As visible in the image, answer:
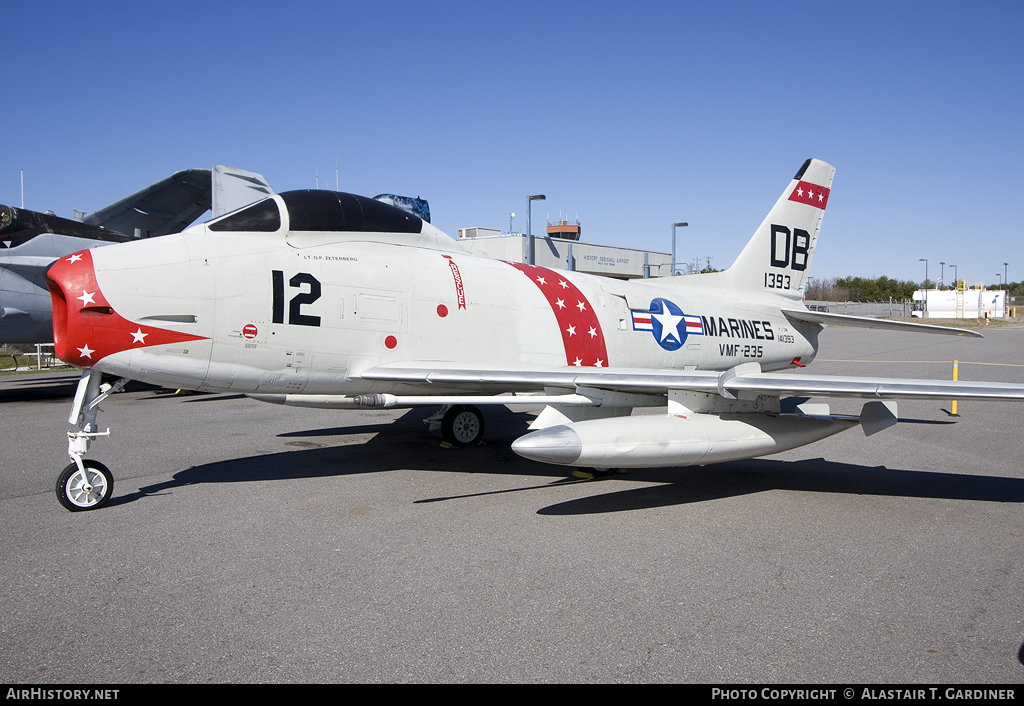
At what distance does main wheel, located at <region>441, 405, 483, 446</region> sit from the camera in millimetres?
8875

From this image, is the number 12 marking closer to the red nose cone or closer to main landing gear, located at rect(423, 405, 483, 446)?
the red nose cone

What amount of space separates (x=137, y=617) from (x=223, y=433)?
6.41 metres

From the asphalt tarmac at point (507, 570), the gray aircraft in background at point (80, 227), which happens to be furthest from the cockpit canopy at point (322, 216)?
the gray aircraft in background at point (80, 227)

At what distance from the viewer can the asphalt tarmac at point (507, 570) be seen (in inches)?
127

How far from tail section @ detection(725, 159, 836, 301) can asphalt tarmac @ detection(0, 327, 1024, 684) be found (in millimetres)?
3506

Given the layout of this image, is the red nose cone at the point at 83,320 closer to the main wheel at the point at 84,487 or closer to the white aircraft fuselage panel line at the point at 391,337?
the white aircraft fuselage panel line at the point at 391,337

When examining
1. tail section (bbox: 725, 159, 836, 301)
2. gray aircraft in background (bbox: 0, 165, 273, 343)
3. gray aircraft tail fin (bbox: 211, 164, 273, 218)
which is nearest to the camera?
tail section (bbox: 725, 159, 836, 301)

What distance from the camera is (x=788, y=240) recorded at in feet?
35.7

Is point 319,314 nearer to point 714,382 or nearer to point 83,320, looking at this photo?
point 83,320

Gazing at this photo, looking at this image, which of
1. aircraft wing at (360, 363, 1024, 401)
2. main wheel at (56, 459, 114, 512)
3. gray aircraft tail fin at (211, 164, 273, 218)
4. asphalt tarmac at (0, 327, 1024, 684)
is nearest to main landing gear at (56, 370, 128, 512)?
main wheel at (56, 459, 114, 512)

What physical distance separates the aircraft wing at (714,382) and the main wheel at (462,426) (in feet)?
6.42

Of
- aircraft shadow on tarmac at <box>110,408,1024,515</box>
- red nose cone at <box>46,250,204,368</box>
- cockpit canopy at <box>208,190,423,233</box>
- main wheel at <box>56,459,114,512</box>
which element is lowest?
aircraft shadow on tarmac at <box>110,408,1024,515</box>
